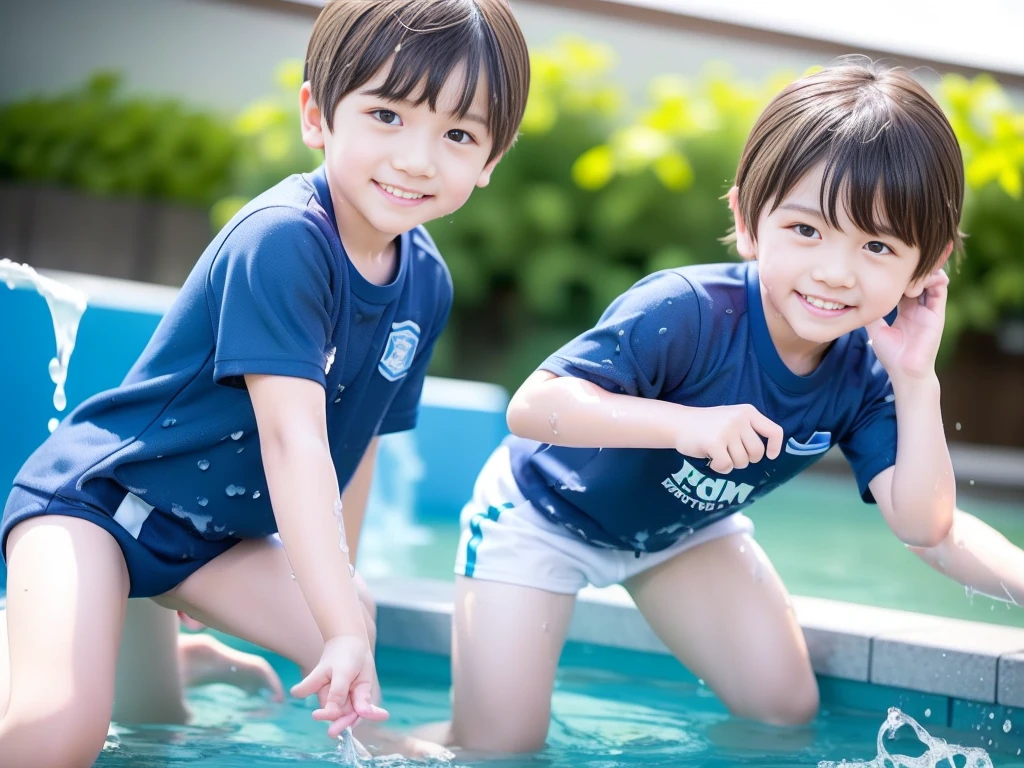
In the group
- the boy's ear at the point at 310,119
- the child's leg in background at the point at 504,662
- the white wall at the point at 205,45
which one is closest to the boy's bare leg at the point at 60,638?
the child's leg in background at the point at 504,662

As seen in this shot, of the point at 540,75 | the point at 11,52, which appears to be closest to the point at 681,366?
the point at 540,75

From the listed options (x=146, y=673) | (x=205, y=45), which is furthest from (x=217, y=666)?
(x=205, y=45)

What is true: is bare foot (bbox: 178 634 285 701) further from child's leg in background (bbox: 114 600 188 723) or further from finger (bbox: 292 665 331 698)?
finger (bbox: 292 665 331 698)

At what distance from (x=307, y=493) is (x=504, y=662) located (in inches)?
26.5

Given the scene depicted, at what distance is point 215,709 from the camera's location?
258 centimetres

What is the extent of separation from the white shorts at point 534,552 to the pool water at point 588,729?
0.33 meters

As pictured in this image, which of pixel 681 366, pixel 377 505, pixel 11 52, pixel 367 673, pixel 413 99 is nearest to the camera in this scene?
pixel 367 673

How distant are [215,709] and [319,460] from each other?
97cm

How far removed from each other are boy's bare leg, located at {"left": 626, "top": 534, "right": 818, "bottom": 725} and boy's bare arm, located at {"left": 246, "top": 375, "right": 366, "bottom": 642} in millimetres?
884

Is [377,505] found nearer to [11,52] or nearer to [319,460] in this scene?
[319,460]

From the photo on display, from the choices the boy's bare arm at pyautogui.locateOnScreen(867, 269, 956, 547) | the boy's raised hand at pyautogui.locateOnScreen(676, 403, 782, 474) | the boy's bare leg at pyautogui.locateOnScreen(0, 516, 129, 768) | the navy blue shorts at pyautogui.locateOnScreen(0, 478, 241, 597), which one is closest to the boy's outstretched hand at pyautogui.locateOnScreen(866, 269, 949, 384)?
the boy's bare arm at pyautogui.locateOnScreen(867, 269, 956, 547)

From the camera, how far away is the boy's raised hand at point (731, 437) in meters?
1.87

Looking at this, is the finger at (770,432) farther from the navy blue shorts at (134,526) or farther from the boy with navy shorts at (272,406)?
the navy blue shorts at (134,526)

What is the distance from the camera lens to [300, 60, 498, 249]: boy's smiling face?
79.9 inches
